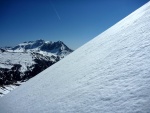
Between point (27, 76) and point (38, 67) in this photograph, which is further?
point (38, 67)

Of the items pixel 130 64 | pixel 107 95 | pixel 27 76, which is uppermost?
pixel 27 76

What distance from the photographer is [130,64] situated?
316 cm

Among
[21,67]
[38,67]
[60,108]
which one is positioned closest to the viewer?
[60,108]

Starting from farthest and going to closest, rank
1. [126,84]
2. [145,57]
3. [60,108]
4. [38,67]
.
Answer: [38,67], [60,108], [145,57], [126,84]

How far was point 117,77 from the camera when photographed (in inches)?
120

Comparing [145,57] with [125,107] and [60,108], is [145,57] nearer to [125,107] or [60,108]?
[125,107]

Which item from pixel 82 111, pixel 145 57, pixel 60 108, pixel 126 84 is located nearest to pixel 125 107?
pixel 126 84

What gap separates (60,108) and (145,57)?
6.55 ft

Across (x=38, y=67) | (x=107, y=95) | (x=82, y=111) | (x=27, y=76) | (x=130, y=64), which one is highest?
(x=38, y=67)

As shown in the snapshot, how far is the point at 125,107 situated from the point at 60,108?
1686mm

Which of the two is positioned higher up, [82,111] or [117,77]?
[117,77]

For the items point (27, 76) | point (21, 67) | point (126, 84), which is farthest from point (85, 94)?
point (21, 67)

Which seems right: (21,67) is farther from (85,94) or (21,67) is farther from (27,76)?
(85,94)

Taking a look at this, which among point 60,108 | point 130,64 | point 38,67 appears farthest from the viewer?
point 38,67
